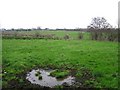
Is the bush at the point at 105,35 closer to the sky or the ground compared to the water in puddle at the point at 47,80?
closer to the sky

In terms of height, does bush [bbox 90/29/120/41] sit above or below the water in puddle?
above

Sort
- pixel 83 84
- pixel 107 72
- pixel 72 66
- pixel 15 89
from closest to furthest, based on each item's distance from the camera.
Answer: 1. pixel 15 89
2. pixel 83 84
3. pixel 107 72
4. pixel 72 66

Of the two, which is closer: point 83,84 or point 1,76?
point 83,84

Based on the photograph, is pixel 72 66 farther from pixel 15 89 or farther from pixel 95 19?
pixel 95 19

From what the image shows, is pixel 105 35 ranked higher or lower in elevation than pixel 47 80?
higher

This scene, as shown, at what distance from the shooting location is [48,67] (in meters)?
16.4

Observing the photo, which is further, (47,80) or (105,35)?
(105,35)

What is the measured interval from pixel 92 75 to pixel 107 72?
139 cm

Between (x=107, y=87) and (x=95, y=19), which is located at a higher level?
(x=95, y=19)

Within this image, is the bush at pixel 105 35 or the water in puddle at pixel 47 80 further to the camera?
the bush at pixel 105 35

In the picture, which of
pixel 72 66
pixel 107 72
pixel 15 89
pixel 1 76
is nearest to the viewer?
pixel 15 89

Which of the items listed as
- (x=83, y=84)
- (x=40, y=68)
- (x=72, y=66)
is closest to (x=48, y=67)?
(x=40, y=68)

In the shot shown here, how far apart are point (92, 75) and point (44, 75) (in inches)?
135

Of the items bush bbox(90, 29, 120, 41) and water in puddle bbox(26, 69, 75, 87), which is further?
bush bbox(90, 29, 120, 41)
